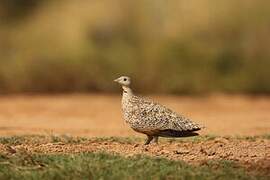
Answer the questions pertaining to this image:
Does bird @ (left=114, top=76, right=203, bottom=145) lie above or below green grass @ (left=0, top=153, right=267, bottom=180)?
above

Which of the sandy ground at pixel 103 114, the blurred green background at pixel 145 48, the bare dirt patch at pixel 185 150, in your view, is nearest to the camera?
the bare dirt patch at pixel 185 150

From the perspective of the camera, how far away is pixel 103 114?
74.3ft

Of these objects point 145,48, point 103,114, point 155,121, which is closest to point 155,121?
point 155,121

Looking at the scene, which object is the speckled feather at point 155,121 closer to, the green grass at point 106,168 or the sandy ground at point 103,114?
the green grass at point 106,168

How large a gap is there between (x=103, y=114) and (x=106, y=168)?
41.4 ft

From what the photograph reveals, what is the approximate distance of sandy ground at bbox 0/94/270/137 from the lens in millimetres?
17047

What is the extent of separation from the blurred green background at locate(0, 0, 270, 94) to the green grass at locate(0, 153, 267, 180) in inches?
626

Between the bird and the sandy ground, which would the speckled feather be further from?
the sandy ground

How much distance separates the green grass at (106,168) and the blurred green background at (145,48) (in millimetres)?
15891

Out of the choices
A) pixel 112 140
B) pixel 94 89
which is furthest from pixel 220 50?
pixel 112 140

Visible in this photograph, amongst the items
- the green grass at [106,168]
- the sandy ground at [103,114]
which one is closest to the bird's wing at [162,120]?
the green grass at [106,168]

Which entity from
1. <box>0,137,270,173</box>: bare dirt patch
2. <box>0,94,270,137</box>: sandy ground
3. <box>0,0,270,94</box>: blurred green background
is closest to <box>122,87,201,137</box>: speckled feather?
<box>0,137,270,173</box>: bare dirt patch

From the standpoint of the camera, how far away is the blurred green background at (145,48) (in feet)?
87.3

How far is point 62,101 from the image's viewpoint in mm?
25594
